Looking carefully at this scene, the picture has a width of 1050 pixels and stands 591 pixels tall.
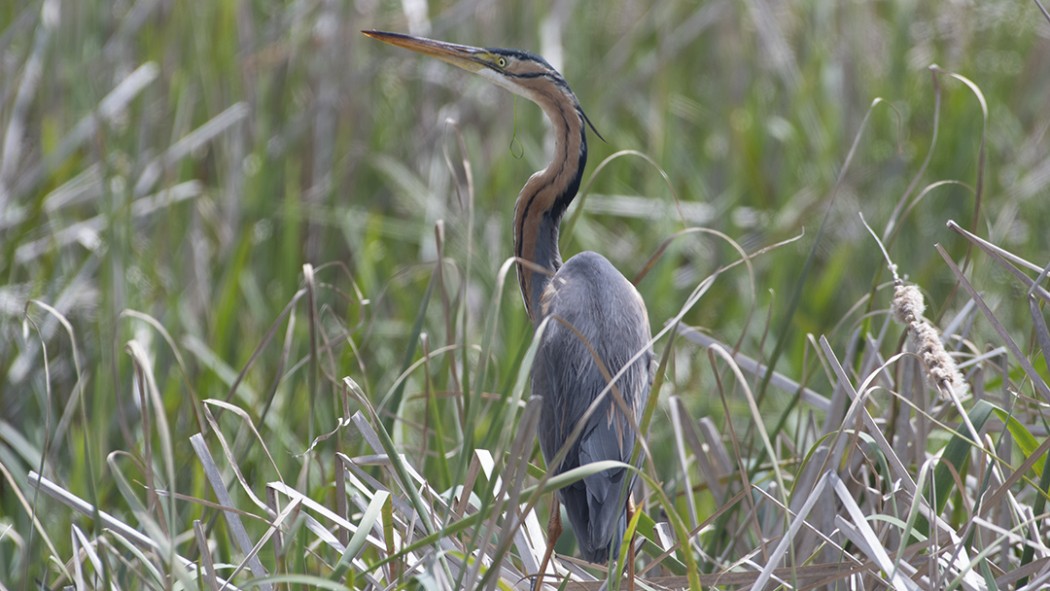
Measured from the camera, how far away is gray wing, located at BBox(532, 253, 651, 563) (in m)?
2.24

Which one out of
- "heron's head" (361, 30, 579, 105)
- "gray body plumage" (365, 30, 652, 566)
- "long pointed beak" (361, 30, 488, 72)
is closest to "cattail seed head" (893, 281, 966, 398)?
"gray body plumage" (365, 30, 652, 566)

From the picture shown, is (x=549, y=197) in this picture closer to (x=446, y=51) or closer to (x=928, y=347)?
(x=446, y=51)

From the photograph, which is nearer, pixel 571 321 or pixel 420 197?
pixel 571 321

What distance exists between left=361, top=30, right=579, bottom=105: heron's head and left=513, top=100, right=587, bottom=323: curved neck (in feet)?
0.07

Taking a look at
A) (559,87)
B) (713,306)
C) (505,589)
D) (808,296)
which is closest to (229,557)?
(505,589)

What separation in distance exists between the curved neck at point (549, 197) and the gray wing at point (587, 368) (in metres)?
0.08

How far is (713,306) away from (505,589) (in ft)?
8.14

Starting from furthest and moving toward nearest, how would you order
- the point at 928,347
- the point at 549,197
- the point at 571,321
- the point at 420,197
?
the point at 420,197 → the point at 549,197 → the point at 571,321 → the point at 928,347

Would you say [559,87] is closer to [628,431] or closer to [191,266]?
[628,431]

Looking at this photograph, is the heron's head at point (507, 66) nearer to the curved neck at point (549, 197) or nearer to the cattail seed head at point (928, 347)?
the curved neck at point (549, 197)

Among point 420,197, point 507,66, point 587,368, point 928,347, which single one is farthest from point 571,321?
point 420,197

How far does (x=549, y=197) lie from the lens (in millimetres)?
2445

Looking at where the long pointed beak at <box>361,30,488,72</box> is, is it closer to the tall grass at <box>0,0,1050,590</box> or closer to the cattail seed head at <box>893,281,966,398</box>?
the tall grass at <box>0,0,1050,590</box>

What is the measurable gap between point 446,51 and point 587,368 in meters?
0.74
